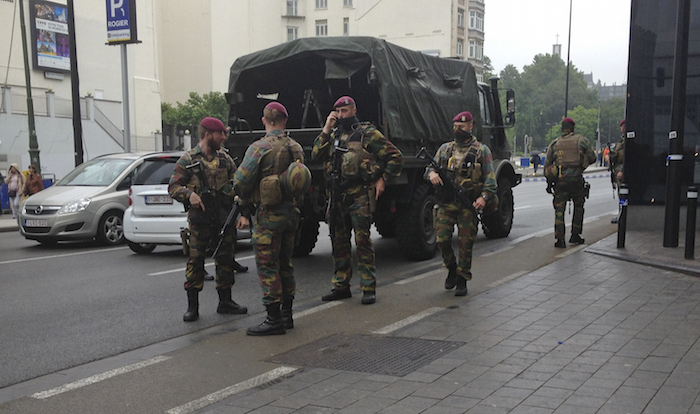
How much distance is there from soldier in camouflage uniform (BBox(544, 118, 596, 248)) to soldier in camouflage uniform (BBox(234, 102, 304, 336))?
573 cm

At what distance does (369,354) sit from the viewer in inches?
194

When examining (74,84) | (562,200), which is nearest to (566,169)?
(562,200)

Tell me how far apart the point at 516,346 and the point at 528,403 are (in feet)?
3.78

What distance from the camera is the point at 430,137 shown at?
32.7ft

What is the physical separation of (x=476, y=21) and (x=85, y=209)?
7209cm

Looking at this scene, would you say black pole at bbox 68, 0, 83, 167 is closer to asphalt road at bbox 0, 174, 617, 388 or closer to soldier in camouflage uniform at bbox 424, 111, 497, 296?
asphalt road at bbox 0, 174, 617, 388

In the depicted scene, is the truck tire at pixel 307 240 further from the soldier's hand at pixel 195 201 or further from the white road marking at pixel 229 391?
the white road marking at pixel 229 391

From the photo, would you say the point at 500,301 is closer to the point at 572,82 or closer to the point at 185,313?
the point at 185,313

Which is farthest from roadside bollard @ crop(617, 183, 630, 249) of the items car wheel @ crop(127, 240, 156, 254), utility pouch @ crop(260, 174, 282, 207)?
car wheel @ crop(127, 240, 156, 254)

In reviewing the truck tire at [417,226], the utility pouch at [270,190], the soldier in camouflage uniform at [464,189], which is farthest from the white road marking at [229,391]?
the truck tire at [417,226]

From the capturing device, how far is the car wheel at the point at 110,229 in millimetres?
12016

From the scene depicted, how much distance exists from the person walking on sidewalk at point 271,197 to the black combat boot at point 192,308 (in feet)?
2.91

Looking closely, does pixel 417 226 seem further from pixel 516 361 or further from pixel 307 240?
pixel 516 361

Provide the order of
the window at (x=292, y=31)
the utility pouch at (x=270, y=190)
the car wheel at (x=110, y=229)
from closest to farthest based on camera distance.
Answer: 1. the utility pouch at (x=270, y=190)
2. the car wheel at (x=110, y=229)
3. the window at (x=292, y=31)
